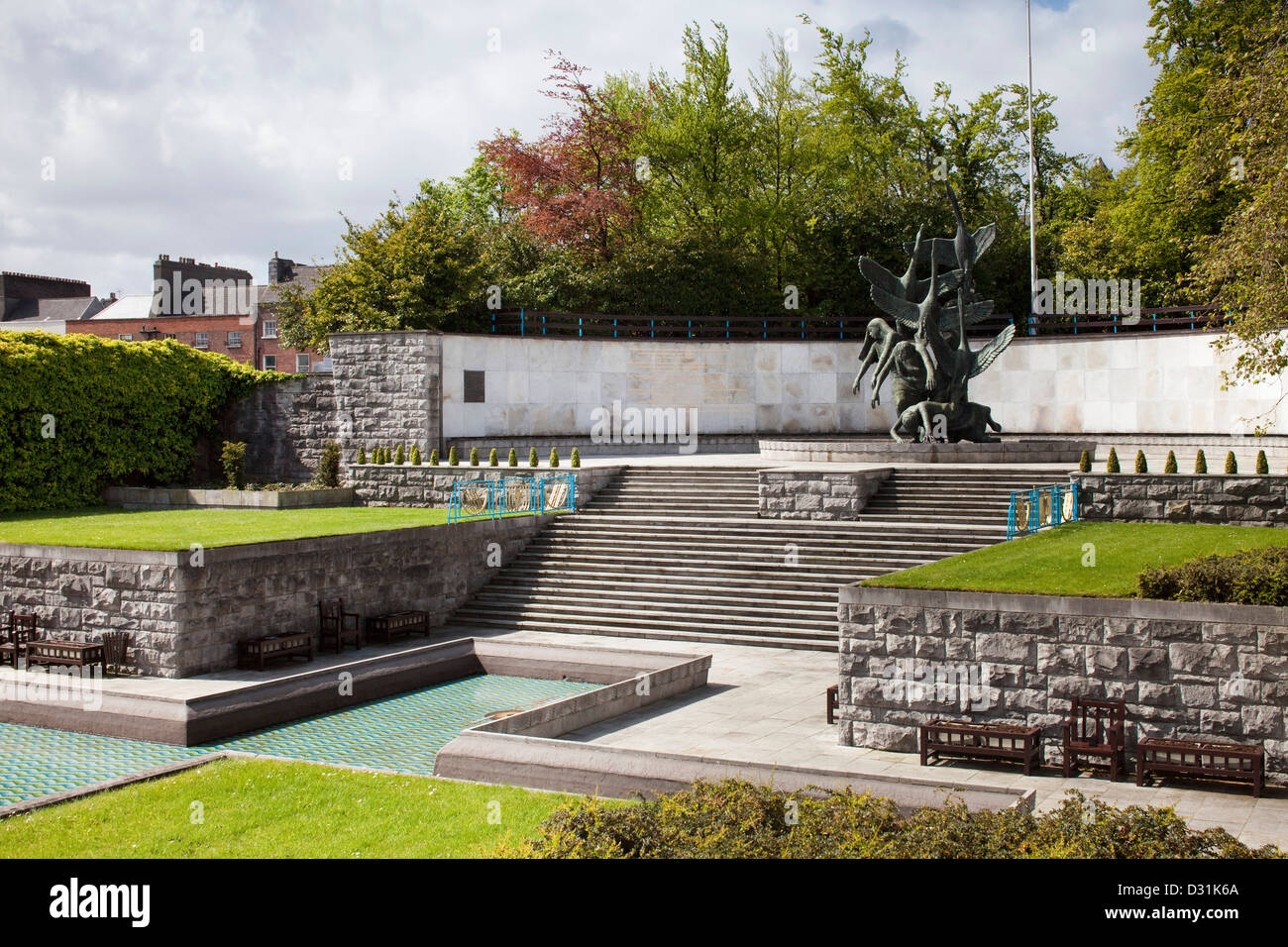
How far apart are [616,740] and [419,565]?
8894mm

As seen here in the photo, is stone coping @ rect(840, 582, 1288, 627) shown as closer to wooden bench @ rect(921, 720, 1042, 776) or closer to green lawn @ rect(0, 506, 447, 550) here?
wooden bench @ rect(921, 720, 1042, 776)

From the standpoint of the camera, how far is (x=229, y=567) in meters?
16.9

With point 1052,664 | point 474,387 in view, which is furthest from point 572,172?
point 1052,664

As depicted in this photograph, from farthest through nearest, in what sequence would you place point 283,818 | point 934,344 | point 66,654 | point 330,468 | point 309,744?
point 330,468 < point 934,344 < point 66,654 < point 309,744 < point 283,818

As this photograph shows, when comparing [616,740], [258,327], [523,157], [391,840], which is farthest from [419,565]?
[258,327]

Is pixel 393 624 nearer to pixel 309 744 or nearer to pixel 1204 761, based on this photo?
pixel 309 744

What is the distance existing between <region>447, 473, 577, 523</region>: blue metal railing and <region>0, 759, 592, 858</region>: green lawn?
1337 cm

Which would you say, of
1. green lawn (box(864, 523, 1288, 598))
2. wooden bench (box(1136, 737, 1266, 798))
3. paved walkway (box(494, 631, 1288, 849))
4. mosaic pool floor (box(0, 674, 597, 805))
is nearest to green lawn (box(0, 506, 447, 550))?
mosaic pool floor (box(0, 674, 597, 805))

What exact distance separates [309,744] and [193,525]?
9.80m

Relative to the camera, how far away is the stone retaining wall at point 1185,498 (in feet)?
61.8

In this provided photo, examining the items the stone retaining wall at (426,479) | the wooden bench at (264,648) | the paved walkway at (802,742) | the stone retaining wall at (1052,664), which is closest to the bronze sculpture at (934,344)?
the stone retaining wall at (426,479)

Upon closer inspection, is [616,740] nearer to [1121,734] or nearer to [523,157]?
[1121,734]

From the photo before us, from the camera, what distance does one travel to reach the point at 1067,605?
38.7 ft

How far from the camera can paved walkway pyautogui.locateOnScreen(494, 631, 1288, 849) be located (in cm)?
1006
